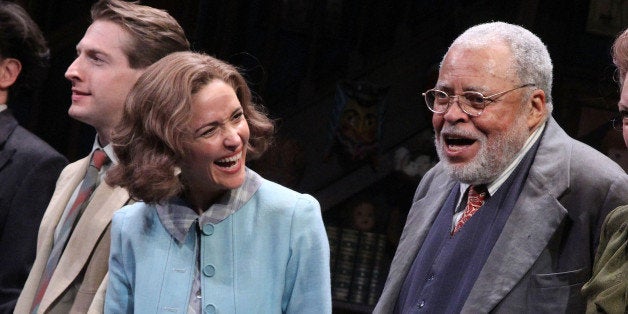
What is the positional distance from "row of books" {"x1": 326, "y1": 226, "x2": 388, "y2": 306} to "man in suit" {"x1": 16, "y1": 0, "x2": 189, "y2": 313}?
302cm

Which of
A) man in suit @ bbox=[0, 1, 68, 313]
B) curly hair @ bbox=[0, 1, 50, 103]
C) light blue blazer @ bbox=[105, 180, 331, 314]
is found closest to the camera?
light blue blazer @ bbox=[105, 180, 331, 314]

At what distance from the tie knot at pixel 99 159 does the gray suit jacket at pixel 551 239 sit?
1.31m

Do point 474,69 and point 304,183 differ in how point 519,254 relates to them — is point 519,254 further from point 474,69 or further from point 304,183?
point 304,183

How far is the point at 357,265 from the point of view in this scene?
6383 mm

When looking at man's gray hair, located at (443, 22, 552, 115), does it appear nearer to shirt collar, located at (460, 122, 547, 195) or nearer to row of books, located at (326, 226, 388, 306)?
shirt collar, located at (460, 122, 547, 195)

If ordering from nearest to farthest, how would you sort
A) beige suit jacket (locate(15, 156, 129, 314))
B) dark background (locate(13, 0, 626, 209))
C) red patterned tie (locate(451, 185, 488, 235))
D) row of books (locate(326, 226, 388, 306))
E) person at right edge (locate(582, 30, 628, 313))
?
person at right edge (locate(582, 30, 628, 313)), red patterned tie (locate(451, 185, 488, 235)), beige suit jacket (locate(15, 156, 129, 314)), dark background (locate(13, 0, 626, 209)), row of books (locate(326, 226, 388, 306))

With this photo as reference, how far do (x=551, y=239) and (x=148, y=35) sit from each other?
4.65 ft

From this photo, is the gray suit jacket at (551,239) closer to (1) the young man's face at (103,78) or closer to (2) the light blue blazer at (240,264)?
(2) the light blue blazer at (240,264)

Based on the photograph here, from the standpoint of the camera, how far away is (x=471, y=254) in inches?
112

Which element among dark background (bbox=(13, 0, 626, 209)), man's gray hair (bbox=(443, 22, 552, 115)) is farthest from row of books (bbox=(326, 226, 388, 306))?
man's gray hair (bbox=(443, 22, 552, 115))

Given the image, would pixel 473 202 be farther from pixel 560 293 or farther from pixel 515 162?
pixel 560 293

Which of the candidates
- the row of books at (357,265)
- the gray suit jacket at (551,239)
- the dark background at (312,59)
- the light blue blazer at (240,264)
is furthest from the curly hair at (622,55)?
the row of books at (357,265)

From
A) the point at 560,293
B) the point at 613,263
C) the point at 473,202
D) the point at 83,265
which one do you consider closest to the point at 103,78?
the point at 83,265

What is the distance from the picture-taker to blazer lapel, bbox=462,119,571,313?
2697mm
